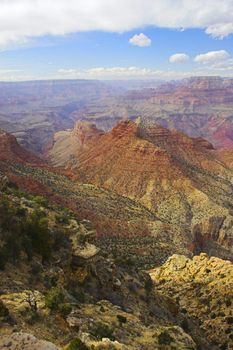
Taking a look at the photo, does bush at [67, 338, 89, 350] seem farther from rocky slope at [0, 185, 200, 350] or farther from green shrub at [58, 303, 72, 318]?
green shrub at [58, 303, 72, 318]

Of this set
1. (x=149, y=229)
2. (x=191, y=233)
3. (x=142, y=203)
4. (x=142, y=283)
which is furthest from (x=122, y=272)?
(x=142, y=203)

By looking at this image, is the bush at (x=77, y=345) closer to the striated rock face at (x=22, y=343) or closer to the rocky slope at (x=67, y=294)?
the rocky slope at (x=67, y=294)

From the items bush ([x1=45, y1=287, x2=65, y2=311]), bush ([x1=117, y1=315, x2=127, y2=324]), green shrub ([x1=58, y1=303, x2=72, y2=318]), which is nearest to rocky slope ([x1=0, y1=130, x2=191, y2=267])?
bush ([x1=117, y1=315, x2=127, y2=324])

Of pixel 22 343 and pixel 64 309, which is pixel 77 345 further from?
pixel 64 309

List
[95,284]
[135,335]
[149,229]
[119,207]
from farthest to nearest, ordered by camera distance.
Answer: [119,207] → [149,229] → [95,284] → [135,335]

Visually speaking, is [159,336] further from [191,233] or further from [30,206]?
[191,233]

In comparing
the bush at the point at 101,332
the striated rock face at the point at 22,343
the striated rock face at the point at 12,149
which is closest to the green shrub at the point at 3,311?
the striated rock face at the point at 22,343
